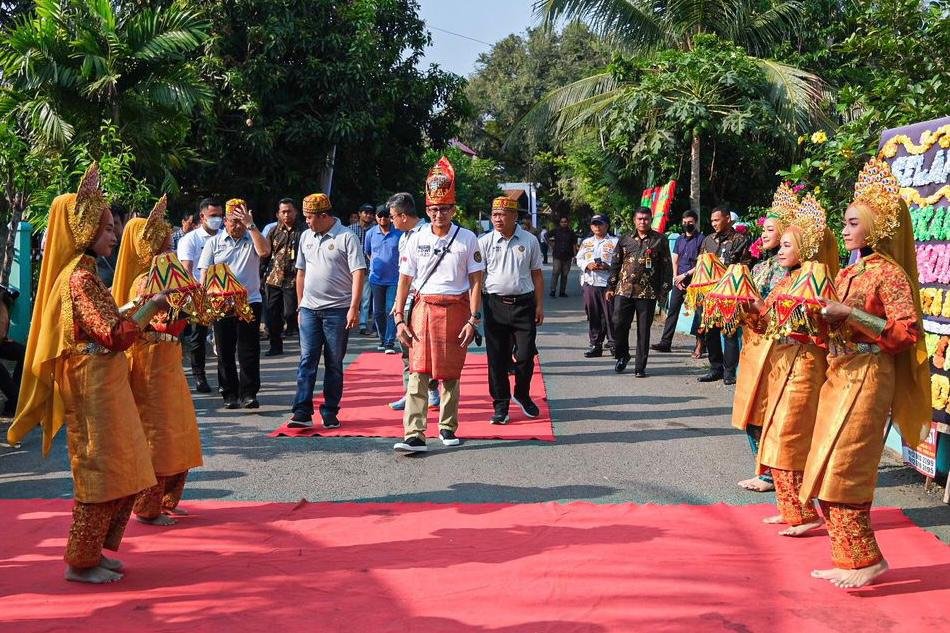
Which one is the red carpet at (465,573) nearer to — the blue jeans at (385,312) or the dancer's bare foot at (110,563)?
the dancer's bare foot at (110,563)

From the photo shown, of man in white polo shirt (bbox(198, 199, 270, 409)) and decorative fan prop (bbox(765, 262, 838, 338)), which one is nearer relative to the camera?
decorative fan prop (bbox(765, 262, 838, 338))

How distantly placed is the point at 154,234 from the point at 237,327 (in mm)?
3736

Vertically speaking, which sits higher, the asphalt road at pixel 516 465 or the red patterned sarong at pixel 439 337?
the red patterned sarong at pixel 439 337

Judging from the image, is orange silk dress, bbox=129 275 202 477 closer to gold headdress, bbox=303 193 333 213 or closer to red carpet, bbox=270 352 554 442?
red carpet, bbox=270 352 554 442

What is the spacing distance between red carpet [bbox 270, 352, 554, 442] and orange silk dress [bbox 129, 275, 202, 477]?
261 cm

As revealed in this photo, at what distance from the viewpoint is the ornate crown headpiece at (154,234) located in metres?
5.27

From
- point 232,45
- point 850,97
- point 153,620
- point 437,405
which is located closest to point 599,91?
point 232,45

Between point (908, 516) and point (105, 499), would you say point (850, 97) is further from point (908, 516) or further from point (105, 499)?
point (105, 499)

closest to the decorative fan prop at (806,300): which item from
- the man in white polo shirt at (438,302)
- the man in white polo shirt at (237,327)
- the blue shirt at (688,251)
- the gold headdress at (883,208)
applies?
the gold headdress at (883,208)

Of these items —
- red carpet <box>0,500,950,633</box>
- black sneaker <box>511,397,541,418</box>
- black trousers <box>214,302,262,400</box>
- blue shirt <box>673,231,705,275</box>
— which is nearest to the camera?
red carpet <box>0,500,950,633</box>

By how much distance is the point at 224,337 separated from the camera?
8.91m

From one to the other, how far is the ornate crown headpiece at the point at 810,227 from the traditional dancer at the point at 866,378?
0.47 metres

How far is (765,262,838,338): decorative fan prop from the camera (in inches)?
184

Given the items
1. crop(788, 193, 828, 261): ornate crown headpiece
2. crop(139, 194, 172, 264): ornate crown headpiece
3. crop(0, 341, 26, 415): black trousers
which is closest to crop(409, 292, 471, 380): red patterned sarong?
crop(139, 194, 172, 264): ornate crown headpiece
